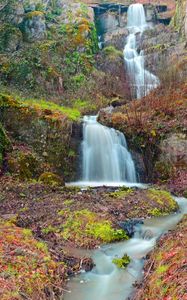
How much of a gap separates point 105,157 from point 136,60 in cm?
1385

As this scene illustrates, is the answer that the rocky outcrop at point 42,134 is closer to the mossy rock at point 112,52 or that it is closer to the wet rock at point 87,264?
the wet rock at point 87,264

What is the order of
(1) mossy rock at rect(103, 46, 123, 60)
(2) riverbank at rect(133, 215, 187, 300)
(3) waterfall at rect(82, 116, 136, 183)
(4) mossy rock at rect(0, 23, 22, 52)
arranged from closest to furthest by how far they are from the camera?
1. (2) riverbank at rect(133, 215, 187, 300)
2. (3) waterfall at rect(82, 116, 136, 183)
3. (4) mossy rock at rect(0, 23, 22, 52)
4. (1) mossy rock at rect(103, 46, 123, 60)

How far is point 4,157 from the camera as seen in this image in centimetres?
1402

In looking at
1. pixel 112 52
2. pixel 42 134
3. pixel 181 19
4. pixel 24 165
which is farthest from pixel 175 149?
pixel 181 19

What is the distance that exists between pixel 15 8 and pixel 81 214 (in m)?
21.4

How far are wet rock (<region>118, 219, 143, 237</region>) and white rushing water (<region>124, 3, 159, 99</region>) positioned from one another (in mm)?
11179

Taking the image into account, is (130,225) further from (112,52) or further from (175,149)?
(112,52)

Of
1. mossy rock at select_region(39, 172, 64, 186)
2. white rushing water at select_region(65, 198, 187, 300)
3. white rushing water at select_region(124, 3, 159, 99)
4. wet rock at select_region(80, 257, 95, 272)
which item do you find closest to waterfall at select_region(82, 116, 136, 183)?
mossy rock at select_region(39, 172, 64, 186)

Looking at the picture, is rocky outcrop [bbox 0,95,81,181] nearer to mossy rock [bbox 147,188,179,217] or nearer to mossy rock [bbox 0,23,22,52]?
mossy rock [bbox 147,188,179,217]

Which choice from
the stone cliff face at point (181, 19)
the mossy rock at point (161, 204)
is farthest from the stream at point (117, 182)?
the stone cliff face at point (181, 19)

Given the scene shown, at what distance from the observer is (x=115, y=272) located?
724 centimetres

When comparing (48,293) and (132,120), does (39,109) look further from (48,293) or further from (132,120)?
(48,293)

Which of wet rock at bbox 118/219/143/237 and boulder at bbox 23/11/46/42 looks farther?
boulder at bbox 23/11/46/42

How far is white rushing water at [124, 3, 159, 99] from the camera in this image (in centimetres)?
2252
